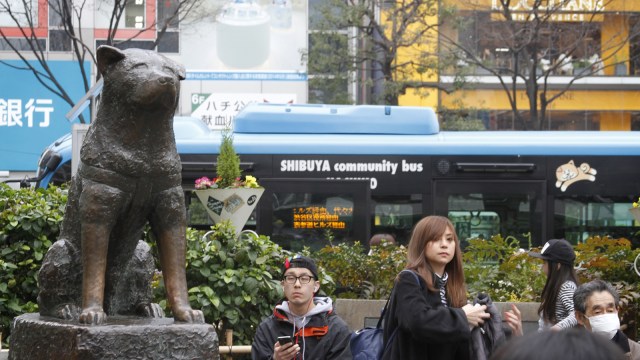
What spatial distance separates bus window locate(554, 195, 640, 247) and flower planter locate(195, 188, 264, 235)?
570 centimetres

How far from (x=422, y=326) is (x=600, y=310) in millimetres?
1223

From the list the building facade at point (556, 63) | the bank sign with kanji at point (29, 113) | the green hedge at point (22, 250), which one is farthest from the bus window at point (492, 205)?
the bank sign with kanji at point (29, 113)

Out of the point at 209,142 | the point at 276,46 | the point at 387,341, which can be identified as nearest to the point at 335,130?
the point at 209,142

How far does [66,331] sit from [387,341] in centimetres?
158

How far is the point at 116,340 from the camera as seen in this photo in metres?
4.50

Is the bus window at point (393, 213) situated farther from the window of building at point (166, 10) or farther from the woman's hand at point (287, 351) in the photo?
the window of building at point (166, 10)

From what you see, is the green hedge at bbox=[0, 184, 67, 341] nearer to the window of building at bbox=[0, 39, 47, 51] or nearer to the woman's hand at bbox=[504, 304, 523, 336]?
the woman's hand at bbox=[504, 304, 523, 336]

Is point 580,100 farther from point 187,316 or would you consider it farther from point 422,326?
point 187,316

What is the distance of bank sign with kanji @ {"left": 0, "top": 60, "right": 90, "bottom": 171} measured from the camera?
97.6ft

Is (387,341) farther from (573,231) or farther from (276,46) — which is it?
(276,46)

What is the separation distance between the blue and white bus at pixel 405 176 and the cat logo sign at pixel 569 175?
14 mm

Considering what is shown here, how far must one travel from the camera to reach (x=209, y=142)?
45.6ft

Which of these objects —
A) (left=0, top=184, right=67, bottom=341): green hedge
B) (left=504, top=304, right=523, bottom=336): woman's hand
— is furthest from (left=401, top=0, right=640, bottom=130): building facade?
(left=504, top=304, right=523, bottom=336): woman's hand

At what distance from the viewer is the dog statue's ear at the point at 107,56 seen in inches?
181
